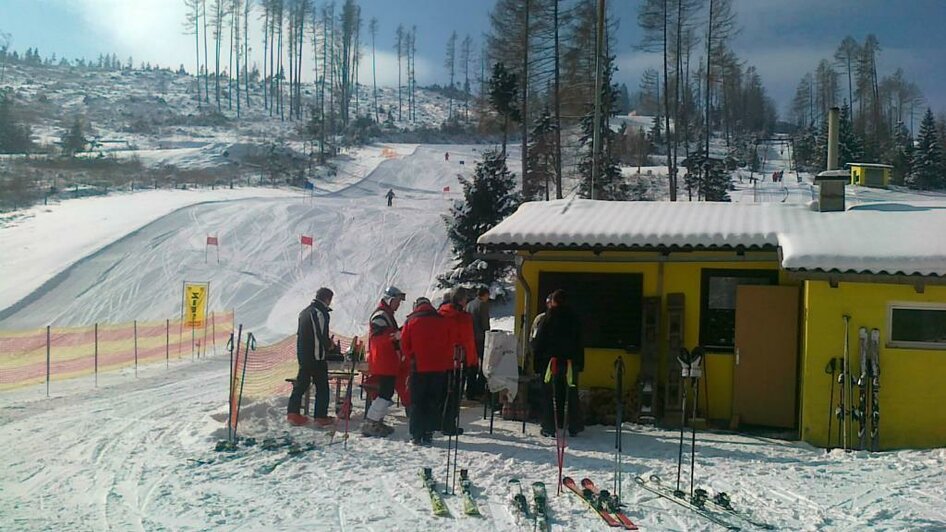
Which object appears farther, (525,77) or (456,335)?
(525,77)

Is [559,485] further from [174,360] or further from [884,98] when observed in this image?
[884,98]

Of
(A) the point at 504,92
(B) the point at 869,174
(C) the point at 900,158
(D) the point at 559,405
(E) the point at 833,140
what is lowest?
(D) the point at 559,405

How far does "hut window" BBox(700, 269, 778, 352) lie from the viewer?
1033 centimetres

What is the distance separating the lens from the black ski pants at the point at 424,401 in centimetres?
866

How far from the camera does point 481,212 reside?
81.1 feet

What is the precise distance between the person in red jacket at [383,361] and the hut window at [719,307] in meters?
4.15

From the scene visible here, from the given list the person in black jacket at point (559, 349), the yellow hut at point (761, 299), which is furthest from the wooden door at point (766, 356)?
the person in black jacket at point (559, 349)

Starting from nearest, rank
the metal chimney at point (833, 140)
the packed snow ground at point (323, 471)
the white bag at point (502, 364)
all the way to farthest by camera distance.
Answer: the packed snow ground at point (323, 471) < the white bag at point (502, 364) < the metal chimney at point (833, 140)

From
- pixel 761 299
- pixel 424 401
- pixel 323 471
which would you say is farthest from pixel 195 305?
pixel 761 299

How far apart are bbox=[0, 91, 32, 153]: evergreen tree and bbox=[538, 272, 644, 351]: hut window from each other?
62849mm

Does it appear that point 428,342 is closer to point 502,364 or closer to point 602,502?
point 502,364

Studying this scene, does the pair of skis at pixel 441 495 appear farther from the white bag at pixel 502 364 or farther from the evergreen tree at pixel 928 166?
the evergreen tree at pixel 928 166

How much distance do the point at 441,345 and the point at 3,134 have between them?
2537 inches

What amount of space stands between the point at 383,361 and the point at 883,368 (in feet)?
19.1
